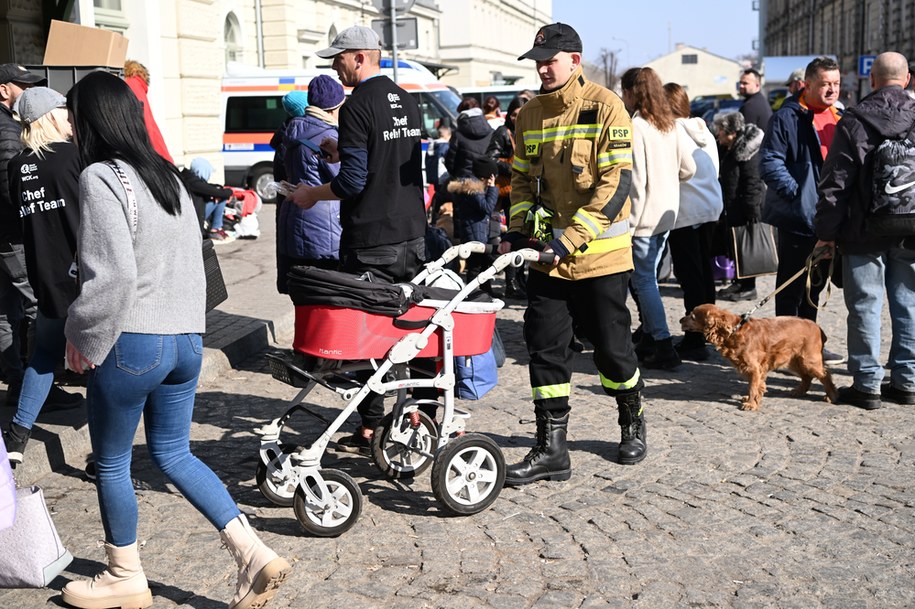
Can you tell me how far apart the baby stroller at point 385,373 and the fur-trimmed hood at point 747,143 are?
5345mm

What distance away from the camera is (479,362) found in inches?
244

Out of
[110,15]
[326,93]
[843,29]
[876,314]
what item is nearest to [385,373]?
[326,93]

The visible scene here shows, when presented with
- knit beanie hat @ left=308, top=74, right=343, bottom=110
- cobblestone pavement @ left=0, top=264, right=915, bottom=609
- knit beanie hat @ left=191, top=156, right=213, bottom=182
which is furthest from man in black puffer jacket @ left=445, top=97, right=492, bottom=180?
knit beanie hat @ left=191, top=156, right=213, bottom=182

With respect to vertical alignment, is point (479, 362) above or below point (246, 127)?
below

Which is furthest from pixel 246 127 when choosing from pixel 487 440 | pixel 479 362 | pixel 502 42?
pixel 502 42

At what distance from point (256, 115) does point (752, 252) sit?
48.3ft

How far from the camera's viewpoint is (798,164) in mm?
7582

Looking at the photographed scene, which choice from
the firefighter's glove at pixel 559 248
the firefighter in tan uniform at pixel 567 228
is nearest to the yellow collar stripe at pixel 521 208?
the firefighter in tan uniform at pixel 567 228

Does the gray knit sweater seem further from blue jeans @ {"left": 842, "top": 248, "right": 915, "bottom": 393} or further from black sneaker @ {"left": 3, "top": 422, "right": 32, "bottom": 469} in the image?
blue jeans @ {"left": 842, "top": 248, "right": 915, "bottom": 393}

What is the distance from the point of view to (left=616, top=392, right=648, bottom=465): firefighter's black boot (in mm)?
5523

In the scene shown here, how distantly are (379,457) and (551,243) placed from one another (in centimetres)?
133

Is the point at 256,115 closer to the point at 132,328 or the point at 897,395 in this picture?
the point at 897,395

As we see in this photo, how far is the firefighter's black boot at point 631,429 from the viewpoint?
5.52 meters

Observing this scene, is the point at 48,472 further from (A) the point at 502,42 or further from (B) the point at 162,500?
(A) the point at 502,42
